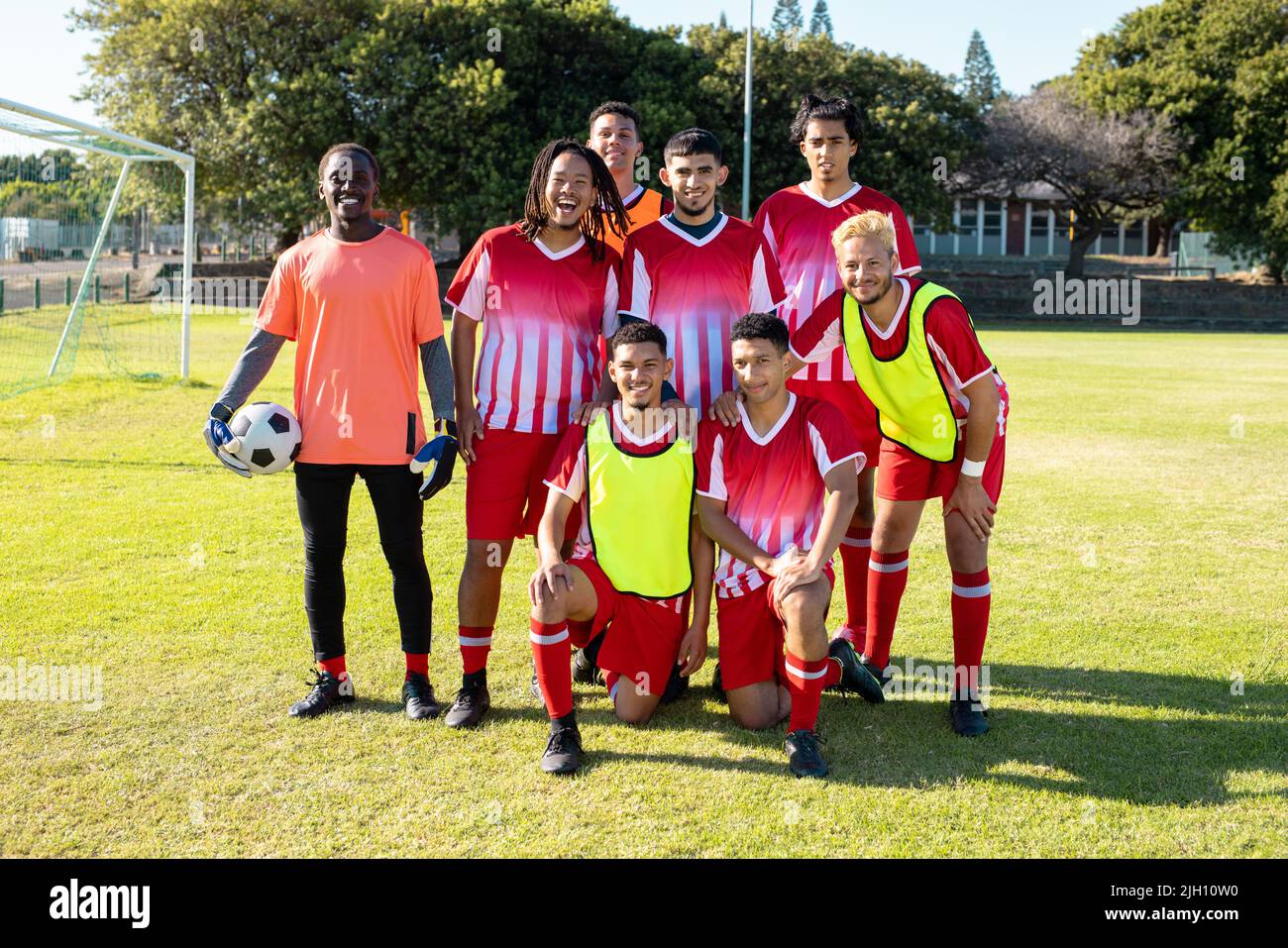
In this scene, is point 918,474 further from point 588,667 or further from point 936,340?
point 588,667

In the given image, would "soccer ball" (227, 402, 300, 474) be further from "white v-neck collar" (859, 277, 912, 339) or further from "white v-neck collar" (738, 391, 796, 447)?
"white v-neck collar" (859, 277, 912, 339)

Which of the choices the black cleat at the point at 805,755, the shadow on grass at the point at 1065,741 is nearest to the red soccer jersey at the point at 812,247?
the shadow on grass at the point at 1065,741

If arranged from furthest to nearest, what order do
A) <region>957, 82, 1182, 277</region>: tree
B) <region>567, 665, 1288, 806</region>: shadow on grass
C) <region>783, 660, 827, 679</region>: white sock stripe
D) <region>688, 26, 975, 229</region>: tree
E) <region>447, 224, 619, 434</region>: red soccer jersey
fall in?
<region>957, 82, 1182, 277</region>: tree, <region>688, 26, 975, 229</region>: tree, <region>447, 224, 619, 434</region>: red soccer jersey, <region>783, 660, 827, 679</region>: white sock stripe, <region>567, 665, 1288, 806</region>: shadow on grass

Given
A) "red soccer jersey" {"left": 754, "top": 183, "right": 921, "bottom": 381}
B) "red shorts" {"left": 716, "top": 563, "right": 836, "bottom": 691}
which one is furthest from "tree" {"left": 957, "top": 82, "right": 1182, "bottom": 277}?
"red shorts" {"left": 716, "top": 563, "right": 836, "bottom": 691}

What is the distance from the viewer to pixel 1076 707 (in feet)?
13.8

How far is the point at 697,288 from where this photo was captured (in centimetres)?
414

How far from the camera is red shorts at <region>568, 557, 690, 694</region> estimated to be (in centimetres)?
401

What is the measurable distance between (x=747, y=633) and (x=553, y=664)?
75 cm

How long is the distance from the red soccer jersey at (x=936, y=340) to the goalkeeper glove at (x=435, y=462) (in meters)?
1.40

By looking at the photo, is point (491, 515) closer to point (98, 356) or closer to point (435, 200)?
point (98, 356)

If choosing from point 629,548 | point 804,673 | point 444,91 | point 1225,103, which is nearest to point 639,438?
point 629,548

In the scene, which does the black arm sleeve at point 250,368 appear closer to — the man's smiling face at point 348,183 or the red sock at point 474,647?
the man's smiling face at point 348,183

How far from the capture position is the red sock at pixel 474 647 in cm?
412

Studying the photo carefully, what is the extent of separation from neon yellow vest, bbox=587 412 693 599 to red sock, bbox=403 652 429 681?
2.59ft
